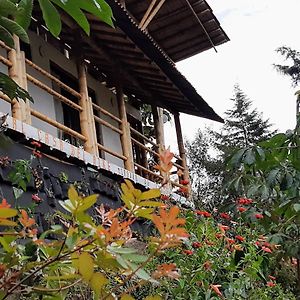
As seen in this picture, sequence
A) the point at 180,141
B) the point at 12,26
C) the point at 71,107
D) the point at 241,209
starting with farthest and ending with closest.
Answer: the point at 180,141 → the point at 71,107 → the point at 241,209 → the point at 12,26

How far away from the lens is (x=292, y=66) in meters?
27.5

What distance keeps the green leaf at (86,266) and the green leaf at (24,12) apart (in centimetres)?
80

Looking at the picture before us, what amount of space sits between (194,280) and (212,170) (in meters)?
25.8

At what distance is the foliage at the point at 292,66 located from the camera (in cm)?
2745

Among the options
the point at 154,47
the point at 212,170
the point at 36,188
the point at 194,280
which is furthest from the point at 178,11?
the point at 212,170

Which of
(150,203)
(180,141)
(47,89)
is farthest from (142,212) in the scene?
(180,141)

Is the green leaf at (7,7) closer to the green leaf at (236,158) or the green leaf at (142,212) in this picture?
the green leaf at (142,212)

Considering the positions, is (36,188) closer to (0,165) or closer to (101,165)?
(0,165)

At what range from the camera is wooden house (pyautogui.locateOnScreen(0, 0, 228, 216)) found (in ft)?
17.8

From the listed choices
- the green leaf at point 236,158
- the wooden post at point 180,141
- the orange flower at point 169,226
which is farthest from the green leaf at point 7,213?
the wooden post at point 180,141

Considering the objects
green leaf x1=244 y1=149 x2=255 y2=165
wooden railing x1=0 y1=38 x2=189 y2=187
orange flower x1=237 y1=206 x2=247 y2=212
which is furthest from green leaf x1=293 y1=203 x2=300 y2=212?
wooden railing x1=0 y1=38 x2=189 y2=187

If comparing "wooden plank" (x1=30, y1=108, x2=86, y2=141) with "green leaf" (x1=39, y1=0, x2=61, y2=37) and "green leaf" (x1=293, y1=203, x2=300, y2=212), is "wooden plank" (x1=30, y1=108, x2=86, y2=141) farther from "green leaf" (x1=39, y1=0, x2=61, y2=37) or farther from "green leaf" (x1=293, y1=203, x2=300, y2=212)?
"green leaf" (x1=39, y1=0, x2=61, y2=37)

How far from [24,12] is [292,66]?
27.2 meters

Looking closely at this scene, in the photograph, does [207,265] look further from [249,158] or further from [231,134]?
[231,134]
